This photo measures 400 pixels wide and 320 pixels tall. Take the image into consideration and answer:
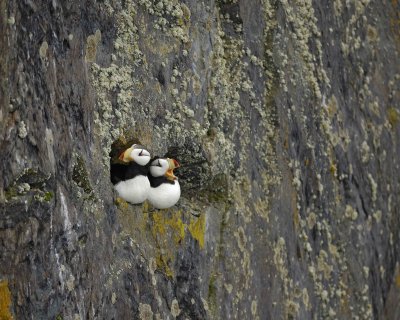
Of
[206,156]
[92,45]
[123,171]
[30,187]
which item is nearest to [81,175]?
[30,187]

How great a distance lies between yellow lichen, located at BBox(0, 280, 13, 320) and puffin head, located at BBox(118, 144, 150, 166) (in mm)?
1292

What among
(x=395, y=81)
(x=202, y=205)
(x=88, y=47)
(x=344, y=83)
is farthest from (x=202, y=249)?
(x=395, y=81)

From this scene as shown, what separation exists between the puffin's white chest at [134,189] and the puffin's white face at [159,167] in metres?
0.09

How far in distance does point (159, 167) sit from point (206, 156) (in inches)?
27.8

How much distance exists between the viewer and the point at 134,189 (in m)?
5.76

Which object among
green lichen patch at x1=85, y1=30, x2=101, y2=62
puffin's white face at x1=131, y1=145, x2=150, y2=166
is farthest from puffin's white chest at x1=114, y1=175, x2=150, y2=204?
green lichen patch at x1=85, y1=30, x2=101, y2=62

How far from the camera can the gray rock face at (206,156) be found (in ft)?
15.9

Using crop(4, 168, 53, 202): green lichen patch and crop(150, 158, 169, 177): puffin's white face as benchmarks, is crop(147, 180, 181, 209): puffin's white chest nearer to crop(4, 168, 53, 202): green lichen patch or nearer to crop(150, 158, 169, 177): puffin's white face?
crop(150, 158, 169, 177): puffin's white face

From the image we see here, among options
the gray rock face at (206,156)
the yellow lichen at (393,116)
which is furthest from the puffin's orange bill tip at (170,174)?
the yellow lichen at (393,116)

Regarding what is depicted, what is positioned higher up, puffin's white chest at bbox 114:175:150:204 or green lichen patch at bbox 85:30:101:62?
green lichen patch at bbox 85:30:101:62

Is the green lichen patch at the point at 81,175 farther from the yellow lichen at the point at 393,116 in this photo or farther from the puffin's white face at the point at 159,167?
the yellow lichen at the point at 393,116

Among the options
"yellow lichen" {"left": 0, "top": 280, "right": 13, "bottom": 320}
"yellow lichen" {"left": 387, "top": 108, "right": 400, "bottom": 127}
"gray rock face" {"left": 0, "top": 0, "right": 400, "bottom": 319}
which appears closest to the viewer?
"yellow lichen" {"left": 0, "top": 280, "right": 13, "bottom": 320}

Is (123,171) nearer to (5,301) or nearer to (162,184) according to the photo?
(162,184)

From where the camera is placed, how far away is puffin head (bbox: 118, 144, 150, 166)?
18.6 feet
